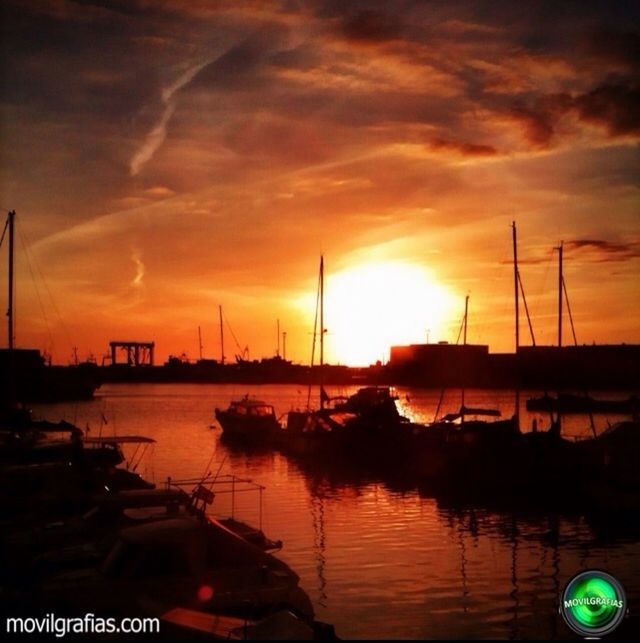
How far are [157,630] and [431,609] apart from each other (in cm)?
1067

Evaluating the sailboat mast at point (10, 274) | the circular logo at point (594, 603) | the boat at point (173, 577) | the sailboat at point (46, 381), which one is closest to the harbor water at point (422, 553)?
the boat at point (173, 577)

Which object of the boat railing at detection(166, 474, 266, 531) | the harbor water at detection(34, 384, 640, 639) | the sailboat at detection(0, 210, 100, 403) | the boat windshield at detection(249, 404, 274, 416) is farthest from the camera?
the sailboat at detection(0, 210, 100, 403)

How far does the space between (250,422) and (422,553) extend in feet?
138

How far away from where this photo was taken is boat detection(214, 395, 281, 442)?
222 feet

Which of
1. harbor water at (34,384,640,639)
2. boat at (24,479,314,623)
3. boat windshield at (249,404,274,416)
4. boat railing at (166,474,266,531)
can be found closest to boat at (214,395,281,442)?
boat windshield at (249,404,274,416)

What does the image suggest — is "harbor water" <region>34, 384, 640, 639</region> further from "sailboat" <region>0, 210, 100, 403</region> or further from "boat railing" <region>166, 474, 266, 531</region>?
"sailboat" <region>0, 210, 100, 403</region>

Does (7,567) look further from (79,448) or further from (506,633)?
(79,448)

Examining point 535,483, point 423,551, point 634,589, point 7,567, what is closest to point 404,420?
point 535,483

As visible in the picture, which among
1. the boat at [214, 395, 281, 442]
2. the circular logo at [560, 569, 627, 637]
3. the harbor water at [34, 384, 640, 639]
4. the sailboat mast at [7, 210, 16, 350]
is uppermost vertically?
the sailboat mast at [7, 210, 16, 350]

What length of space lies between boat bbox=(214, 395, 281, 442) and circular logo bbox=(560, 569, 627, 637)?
2049 inches

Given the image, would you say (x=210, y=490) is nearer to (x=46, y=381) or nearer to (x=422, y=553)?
(x=422, y=553)

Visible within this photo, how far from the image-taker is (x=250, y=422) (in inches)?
2729

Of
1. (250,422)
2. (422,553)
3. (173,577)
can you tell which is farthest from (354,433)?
(173,577)

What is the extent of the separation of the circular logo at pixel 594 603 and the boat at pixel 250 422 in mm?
52049
